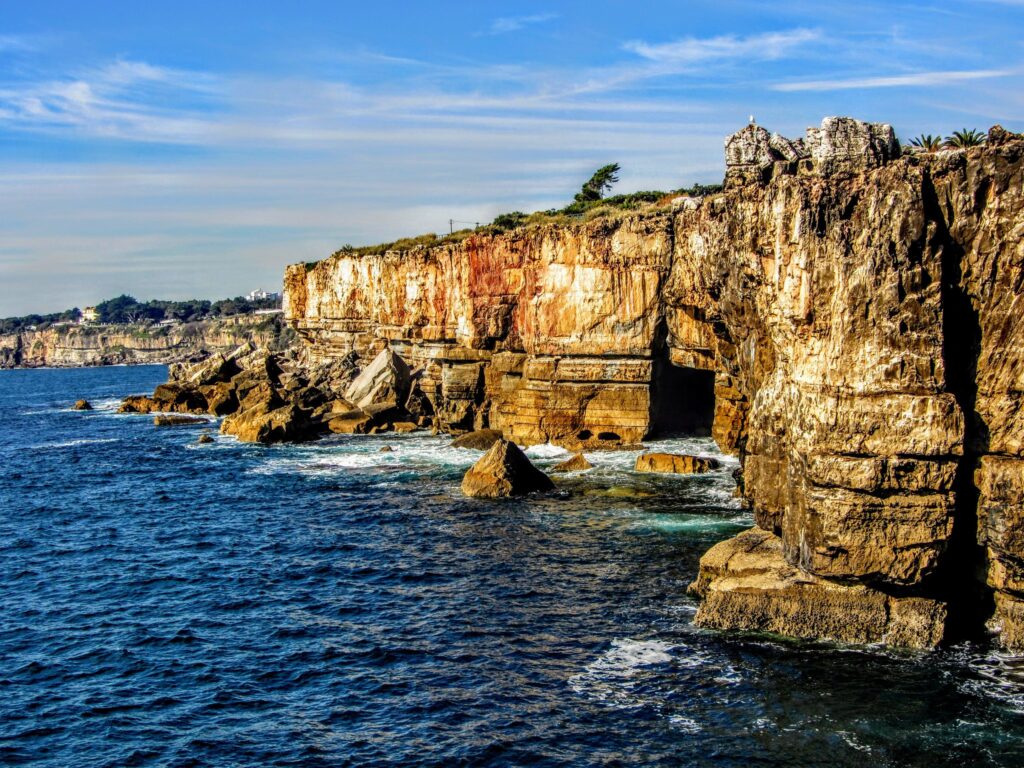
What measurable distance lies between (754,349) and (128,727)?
22637mm

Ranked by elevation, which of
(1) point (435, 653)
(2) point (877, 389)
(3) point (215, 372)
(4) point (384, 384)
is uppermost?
(2) point (877, 389)

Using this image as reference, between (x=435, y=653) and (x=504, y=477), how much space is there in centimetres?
1837

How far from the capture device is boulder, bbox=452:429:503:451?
190ft

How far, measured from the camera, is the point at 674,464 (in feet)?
155

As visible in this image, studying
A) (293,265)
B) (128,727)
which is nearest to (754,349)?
(128,727)

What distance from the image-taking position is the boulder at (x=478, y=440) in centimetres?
5800

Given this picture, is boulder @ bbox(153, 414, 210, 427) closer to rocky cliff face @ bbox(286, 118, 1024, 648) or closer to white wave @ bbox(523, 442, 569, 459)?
white wave @ bbox(523, 442, 569, 459)

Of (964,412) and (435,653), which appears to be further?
(435,653)

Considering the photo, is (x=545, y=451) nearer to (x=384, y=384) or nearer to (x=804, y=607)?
(x=384, y=384)

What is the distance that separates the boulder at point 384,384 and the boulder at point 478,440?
1288 centimetres

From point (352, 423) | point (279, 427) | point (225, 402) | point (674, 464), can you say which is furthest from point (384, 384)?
point (674, 464)

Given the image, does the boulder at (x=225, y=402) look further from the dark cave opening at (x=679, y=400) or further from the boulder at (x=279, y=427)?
the dark cave opening at (x=679, y=400)

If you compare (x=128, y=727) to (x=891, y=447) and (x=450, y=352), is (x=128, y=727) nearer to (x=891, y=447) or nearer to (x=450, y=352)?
(x=891, y=447)

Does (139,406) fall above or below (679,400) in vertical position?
below
